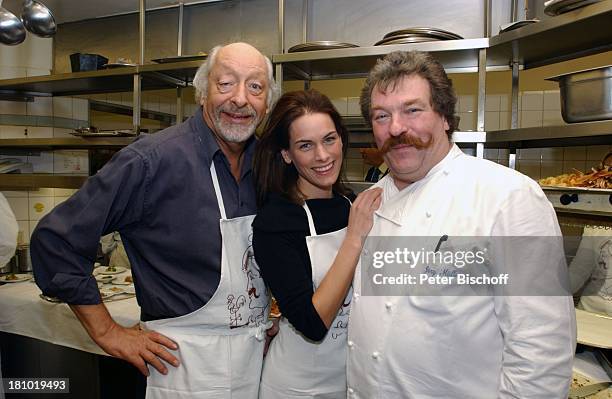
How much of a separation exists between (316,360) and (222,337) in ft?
0.99

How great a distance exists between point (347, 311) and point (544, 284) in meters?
0.62

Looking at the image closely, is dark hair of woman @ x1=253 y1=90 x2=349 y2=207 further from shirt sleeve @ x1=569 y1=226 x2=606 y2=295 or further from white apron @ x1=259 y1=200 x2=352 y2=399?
shirt sleeve @ x1=569 y1=226 x2=606 y2=295

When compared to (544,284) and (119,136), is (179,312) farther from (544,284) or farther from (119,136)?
(119,136)

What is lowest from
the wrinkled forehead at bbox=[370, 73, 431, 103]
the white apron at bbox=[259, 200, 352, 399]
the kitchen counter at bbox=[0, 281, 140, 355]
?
the kitchen counter at bbox=[0, 281, 140, 355]

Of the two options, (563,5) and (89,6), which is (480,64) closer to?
(563,5)

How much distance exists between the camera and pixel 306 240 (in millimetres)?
1410

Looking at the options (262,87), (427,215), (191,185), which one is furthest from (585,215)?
(191,185)

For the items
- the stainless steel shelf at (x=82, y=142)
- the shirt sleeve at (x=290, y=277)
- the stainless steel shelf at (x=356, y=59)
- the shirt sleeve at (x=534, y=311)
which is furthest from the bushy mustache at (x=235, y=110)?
the stainless steel shelf at (x=82, y=142)

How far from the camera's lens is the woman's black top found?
1.31m

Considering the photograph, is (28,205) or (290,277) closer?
(290,277)

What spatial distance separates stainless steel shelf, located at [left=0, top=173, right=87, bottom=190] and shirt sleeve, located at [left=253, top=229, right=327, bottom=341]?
2192 millimetres

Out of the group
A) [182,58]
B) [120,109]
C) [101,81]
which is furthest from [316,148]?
[120,109]

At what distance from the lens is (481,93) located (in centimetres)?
231

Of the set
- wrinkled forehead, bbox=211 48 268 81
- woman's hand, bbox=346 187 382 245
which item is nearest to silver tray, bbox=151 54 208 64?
wrinkled forehead, bbox=211 48 268 81
